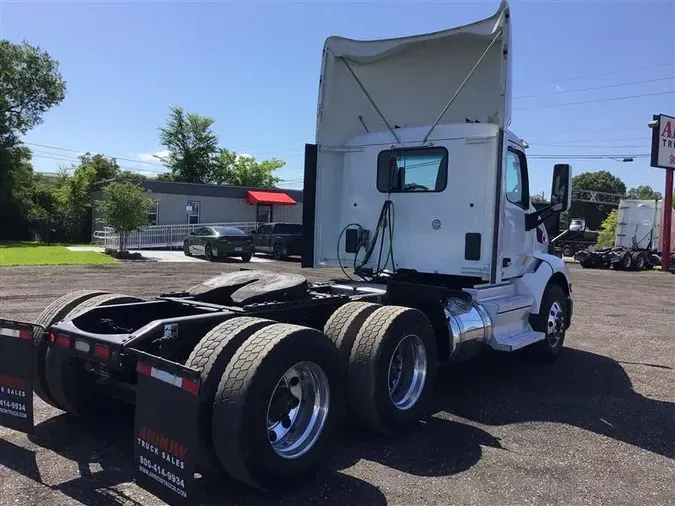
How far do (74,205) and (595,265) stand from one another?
3089 centimetres

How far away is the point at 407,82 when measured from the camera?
7.10 metres

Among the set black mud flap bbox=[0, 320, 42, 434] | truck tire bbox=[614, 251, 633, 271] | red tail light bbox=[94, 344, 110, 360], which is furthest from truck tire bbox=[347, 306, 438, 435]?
truck tire bbox=[614, 251, 633, 271]

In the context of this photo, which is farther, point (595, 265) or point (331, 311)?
point (595, 265)

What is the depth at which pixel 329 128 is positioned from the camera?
23.5 ft

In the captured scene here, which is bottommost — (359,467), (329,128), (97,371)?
(359,467)

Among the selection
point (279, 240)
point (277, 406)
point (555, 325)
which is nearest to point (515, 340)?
point (555, 325)

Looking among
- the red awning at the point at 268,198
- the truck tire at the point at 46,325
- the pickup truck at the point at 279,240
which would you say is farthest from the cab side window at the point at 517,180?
the red awning at the point at 268,198

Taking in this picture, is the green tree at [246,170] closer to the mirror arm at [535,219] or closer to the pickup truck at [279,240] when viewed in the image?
the pickup truck at [279,240]

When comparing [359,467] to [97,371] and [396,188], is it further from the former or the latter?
[396,188]

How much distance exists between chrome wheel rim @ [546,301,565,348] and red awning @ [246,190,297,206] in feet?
94.7

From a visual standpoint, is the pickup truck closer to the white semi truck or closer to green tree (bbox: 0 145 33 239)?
the white semi truck

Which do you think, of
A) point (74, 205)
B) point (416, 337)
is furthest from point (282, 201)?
point (416, 337)

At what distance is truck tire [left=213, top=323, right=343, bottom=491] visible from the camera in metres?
3.34

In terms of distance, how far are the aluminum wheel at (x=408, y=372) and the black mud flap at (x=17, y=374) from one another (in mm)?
2773
